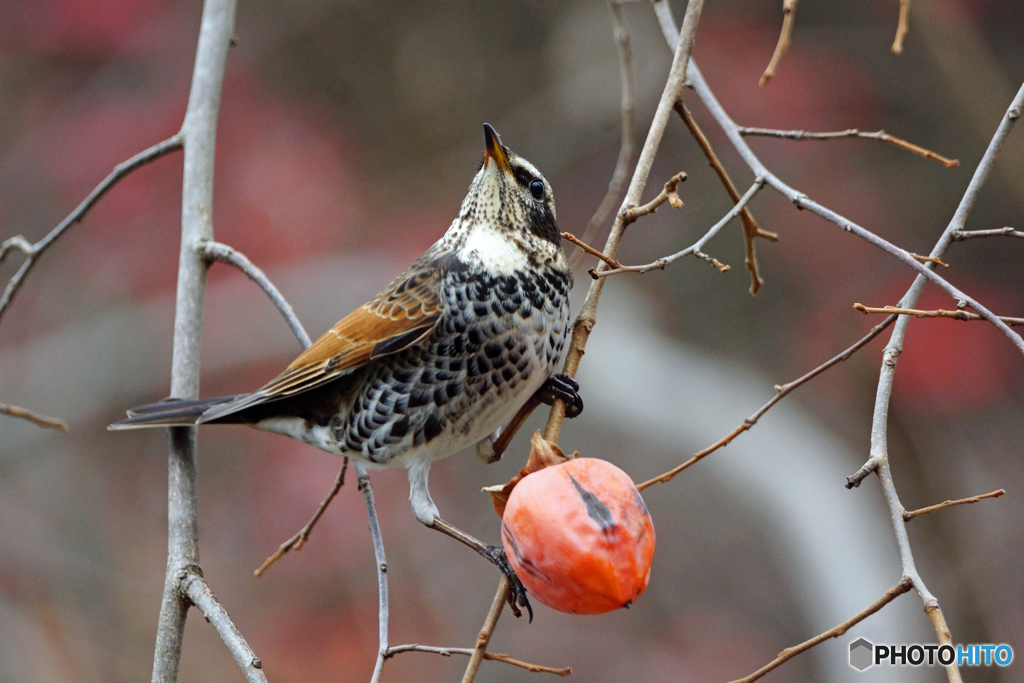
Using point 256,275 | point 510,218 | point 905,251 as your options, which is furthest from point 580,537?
point 256,275

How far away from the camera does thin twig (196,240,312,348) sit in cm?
222

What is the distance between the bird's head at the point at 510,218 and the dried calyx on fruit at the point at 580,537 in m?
0.81

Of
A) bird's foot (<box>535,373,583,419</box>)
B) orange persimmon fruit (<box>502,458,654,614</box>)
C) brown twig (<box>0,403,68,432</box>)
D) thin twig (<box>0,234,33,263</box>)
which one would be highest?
thin twig (<box>0,234,33,263</box>)

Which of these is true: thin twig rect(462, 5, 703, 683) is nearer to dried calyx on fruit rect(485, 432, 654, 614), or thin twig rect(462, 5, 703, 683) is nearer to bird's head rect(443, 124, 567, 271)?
dried calyx on fruit rect(485, 432, 654, 614)

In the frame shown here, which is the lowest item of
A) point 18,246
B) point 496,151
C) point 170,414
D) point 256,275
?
point 170,414

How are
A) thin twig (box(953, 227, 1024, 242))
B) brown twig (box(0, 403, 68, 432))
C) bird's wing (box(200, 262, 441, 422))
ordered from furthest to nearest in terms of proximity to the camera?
1. bird's wing (box(200, 262, 441, 422))
2. brown twig (box(0, 403, 68, 432))
3. thin twig (box(953, 227, 1024, 242))

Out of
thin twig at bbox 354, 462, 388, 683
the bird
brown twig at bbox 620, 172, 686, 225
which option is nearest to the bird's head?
the bird

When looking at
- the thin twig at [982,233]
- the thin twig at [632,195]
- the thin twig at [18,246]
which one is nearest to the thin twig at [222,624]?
the thin twig at [632,195]

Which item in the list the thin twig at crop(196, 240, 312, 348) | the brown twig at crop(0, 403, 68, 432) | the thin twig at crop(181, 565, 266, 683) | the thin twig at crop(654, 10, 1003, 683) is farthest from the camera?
the thin twig at crop(196, 240, 312, 348)

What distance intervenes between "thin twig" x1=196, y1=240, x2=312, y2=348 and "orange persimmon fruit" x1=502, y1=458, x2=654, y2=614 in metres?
0.85

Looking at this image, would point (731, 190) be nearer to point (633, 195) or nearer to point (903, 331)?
point (633, 195)

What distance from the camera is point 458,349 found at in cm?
230

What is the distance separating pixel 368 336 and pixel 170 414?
580mm

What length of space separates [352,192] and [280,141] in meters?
0.69
